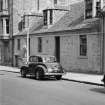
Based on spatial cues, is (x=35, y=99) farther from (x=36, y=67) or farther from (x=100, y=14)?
(x=100, y=14)

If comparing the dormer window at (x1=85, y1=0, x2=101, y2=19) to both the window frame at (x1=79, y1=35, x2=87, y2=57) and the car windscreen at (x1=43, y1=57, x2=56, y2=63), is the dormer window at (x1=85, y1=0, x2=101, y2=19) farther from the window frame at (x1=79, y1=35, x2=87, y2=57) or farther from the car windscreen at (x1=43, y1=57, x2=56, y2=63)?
the car windscreen at (x1=43, y1=57, x2=56, y2=63)

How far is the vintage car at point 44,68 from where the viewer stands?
19.0 metres

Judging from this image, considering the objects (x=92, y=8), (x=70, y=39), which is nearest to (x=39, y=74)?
(x=70, y=39)

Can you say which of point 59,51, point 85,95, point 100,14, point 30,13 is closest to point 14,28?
point 30,13

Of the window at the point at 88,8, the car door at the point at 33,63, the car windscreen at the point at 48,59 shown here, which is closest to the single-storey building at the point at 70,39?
the window at the point at 88,8

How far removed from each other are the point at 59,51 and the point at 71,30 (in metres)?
3.45

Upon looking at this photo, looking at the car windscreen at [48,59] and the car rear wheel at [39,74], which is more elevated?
the car windscreen at [48,59]

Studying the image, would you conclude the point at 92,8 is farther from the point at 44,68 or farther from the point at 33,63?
the point at 44,68

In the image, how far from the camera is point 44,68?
62.6 ft

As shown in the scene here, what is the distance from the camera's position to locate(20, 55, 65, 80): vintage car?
1903cm

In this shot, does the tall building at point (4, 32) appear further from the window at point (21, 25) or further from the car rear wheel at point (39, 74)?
the car rear wheel at point (39, 74)

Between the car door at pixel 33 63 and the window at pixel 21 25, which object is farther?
the window at pixel 21 25

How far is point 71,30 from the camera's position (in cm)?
2592

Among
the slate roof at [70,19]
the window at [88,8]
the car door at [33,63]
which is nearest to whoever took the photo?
the car door at [33,63]
